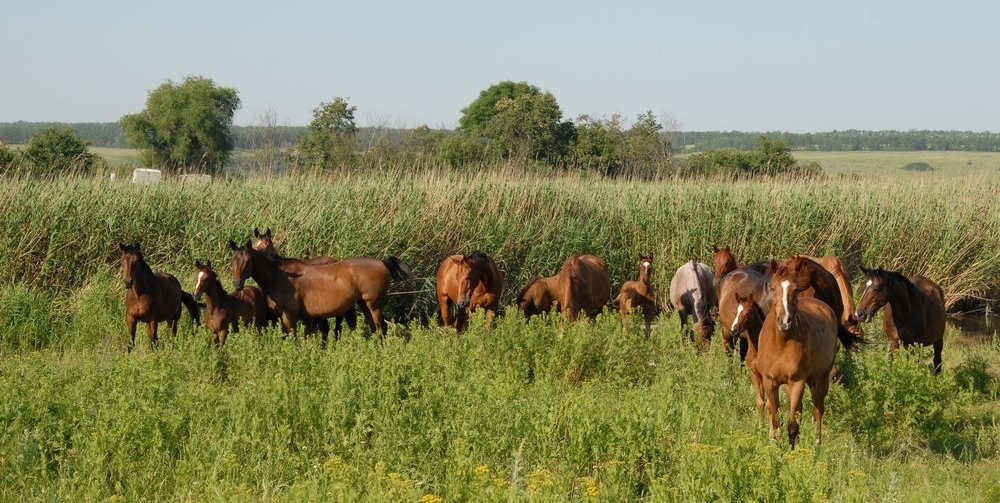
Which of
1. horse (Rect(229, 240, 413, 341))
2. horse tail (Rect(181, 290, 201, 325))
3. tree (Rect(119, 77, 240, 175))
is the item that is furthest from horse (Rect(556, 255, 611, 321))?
tree (Rect(119, 77, 240, 175))

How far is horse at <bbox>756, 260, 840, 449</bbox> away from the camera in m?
8.80

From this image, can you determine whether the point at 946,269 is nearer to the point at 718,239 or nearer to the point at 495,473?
the point at 718,239

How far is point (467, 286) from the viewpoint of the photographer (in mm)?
14383

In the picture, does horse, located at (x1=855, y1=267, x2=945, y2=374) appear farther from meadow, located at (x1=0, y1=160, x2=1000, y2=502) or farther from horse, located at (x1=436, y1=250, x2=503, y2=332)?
horse, located at (x1=436, y1=250, x2=503, y2=332)

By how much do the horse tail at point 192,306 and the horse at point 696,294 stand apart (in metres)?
6.63

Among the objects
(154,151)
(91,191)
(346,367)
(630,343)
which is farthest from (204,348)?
(154,151)

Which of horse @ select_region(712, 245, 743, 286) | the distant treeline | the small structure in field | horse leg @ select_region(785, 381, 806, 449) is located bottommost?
the distant treeline

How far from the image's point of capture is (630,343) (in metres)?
12.2

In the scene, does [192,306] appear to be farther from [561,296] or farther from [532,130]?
[532,130]

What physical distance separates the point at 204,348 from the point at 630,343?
4.63m

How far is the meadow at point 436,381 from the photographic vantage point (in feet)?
24.2

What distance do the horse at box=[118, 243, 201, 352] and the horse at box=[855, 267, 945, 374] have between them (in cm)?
842

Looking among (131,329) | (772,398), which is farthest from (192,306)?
(772,398)

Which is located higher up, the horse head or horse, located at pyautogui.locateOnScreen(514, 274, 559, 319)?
the horse head
